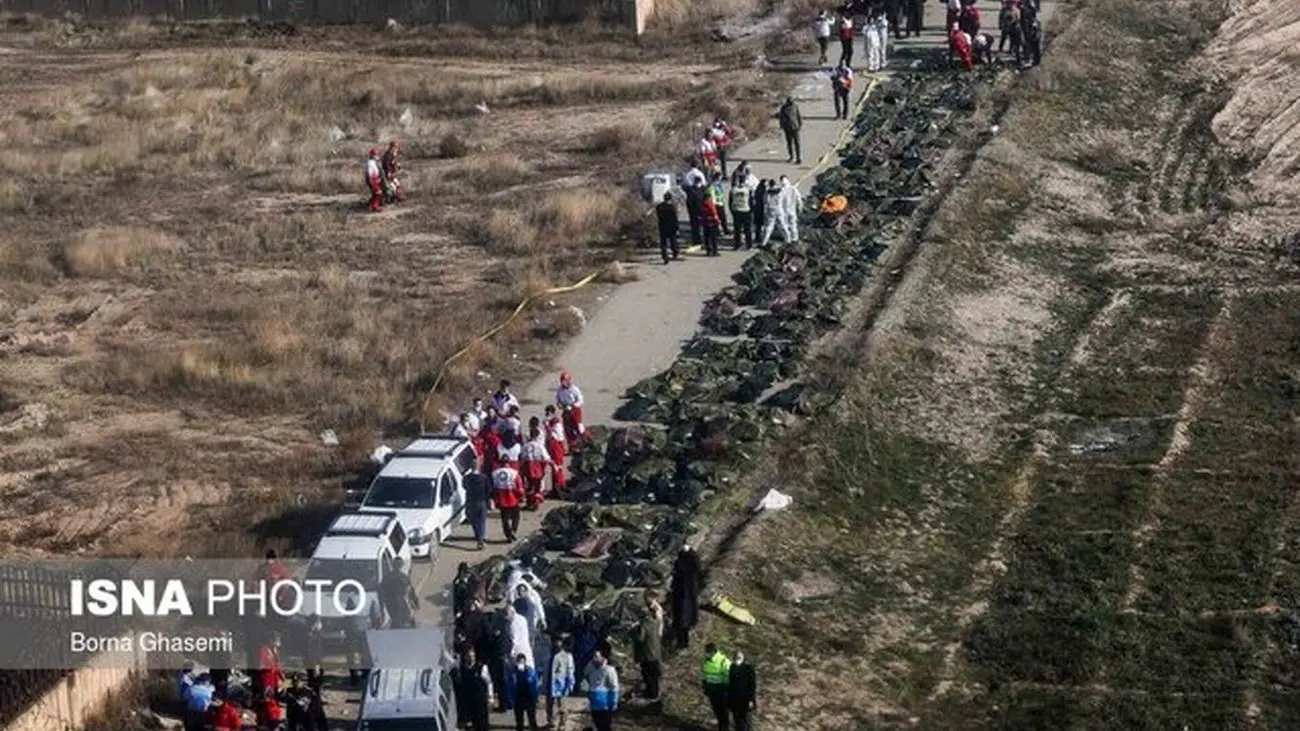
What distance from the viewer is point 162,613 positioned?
29.6m

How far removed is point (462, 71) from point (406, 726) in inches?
1478

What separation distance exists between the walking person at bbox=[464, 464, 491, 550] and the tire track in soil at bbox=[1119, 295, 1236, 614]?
311 inches

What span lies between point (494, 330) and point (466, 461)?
811 centimetres

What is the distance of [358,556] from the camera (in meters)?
30.0

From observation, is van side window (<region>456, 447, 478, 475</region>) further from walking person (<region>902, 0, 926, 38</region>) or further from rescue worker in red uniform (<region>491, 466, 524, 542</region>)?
walking person (<region>902, 0, 926, 38</region>)

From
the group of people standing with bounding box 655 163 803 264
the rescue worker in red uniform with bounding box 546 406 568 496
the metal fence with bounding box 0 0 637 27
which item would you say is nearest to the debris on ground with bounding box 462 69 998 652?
the rescue worker in red uniform with bounding box 546 406 568 496

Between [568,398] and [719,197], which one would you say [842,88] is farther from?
[568,398]

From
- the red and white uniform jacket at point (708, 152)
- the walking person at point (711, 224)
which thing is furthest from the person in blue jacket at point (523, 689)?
the red and white uniform jacket at point (708, 152)

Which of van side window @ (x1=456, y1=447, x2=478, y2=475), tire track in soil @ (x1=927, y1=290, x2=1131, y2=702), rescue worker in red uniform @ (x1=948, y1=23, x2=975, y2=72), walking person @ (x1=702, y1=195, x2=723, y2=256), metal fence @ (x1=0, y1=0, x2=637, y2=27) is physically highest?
metal fence @ (x1=0, y1=0, x2=637, y2=27)

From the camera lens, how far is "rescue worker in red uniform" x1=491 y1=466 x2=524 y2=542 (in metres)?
32.7

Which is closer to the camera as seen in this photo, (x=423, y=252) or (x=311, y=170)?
(x=423, y=252)

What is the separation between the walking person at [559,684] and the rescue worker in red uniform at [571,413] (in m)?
8.49

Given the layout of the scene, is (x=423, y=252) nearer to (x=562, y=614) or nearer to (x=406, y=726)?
(x=562, y=614)

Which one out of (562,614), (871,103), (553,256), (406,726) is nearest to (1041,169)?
(871,103)
